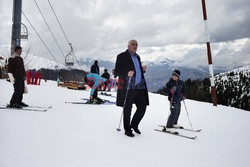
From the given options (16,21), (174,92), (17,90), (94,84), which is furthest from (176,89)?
(16,21)

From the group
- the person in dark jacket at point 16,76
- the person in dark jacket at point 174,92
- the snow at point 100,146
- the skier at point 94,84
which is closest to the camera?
the snow at point 100,146

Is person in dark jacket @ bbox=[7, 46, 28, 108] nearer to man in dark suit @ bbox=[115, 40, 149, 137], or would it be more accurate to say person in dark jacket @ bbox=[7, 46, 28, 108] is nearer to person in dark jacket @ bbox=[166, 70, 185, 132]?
man in dark suit @ bbox=[115, 40, 149, 137]

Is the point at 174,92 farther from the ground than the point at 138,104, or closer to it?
farther from the ground

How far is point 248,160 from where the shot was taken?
14.1 feet

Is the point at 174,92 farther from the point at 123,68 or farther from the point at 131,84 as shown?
the point at 123,68

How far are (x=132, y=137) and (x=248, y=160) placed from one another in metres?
2.19

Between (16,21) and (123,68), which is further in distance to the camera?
(16,21)

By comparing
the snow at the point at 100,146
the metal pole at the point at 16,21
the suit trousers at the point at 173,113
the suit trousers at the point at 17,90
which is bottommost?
the snow at the point at 100,146

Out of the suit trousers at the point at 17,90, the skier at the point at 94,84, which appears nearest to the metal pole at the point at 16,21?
the skier at the point at 94,84

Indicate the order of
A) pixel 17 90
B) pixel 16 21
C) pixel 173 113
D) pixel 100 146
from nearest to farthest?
pixel 100 146 → pixel 173 113 → pixel 17 90 → pixel 16 21

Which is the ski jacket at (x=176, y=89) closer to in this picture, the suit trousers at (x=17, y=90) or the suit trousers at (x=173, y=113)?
the suit trousers at (x=173, y=113)

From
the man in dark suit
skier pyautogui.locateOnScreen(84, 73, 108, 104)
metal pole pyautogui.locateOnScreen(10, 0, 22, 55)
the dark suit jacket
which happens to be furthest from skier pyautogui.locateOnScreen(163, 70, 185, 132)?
metal pole pyautogui.locateOnScreen(10, 0, 22, 55)

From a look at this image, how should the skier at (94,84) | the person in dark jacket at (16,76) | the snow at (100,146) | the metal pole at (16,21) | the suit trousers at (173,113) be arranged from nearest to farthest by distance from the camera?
the snow at (100,146) < the suit trousers at (173,113) < the person in dark jacket at (16,76) < the skier at (94,84) < the metal pole at (16,21)

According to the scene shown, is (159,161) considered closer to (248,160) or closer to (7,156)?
(248,160)
